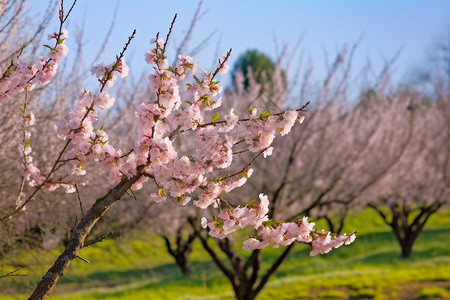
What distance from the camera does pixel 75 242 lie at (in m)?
3.54

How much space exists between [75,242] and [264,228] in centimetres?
126

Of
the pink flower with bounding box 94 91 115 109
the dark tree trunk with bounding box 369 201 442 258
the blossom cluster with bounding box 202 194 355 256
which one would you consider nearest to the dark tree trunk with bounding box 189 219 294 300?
the blossom cluster with bounding box 202 194 355 256

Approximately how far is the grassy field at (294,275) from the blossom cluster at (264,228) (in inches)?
158

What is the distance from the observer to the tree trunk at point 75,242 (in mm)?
3420

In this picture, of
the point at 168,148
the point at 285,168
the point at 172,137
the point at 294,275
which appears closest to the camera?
the point at 168,148

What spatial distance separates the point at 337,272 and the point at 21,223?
13.0 meters

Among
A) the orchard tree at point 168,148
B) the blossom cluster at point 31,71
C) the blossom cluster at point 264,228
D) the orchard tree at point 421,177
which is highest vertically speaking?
the orchard tree at point 421,177

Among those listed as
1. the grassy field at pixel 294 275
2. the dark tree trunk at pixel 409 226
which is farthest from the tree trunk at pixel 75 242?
the dark tree trunk at pixel 409 226

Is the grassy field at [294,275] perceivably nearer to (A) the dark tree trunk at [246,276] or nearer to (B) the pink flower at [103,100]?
(A) the dark tree trunk at [246,276]

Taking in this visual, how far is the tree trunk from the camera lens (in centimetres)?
342

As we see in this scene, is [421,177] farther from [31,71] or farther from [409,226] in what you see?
[31,71]

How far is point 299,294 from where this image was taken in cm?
1477

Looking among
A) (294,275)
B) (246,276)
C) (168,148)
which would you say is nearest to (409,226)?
(294,275)

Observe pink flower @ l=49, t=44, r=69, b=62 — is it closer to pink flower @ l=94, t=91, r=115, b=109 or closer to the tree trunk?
pink flower @ l=94, t=91, r=115, b=109
